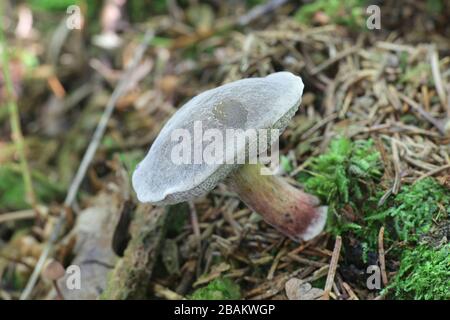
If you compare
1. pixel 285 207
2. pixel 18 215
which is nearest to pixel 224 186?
pixel 285 207

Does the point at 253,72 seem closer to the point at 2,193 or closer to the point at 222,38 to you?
the point at 222,38

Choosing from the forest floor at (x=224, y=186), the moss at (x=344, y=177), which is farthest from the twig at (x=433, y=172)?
the moss at (x=344, y=177)

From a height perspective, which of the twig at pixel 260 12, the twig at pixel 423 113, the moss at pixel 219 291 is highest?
the twig at pixel 260 12

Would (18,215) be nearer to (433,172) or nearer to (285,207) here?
(285,207)

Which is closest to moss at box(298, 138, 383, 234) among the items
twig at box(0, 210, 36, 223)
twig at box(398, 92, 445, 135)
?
twig at box(398, 92, 445, 135)

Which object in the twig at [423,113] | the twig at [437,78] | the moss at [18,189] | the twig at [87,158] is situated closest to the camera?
the twig at [423,113]

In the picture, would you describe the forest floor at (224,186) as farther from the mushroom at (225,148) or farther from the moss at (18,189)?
the mushroom at (225,148)

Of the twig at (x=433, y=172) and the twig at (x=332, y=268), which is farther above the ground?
the twig at (x=433, y=172)

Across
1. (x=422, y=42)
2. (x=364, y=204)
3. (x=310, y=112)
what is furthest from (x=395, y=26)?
(x=364, y=204)
